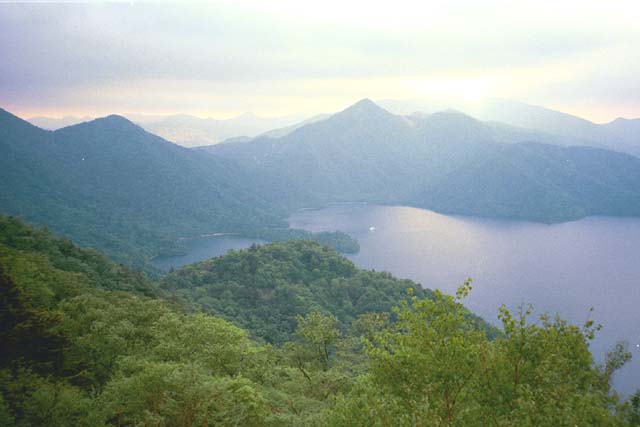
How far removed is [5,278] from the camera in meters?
17.3

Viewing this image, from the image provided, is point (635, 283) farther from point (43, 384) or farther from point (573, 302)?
point (43, 384)

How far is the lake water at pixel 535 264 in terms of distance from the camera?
305ft

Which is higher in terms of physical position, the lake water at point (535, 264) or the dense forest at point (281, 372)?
the dense forest at point (281, 372)

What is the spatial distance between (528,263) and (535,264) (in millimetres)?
2023

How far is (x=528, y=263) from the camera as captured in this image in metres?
129

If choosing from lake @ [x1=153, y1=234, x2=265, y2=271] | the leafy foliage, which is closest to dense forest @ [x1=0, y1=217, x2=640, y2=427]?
the leafy foliage

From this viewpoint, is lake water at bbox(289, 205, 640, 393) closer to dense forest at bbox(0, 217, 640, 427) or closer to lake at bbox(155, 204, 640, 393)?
lake at bbox(155, 204, 640, 393)

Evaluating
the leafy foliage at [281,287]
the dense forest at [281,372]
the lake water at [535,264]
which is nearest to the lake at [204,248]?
the lake water at [535,264]

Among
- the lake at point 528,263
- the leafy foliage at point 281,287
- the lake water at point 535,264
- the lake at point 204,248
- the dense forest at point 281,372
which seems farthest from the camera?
the lake at point 204,248

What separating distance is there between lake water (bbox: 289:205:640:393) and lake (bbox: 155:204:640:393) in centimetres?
22

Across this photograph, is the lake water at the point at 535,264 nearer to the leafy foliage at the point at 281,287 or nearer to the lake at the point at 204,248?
the leafy foliage at the point at 281,287

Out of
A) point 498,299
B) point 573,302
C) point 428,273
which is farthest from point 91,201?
point 573,302

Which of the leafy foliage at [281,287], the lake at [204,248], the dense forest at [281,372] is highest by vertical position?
the dense forest at [281,372]

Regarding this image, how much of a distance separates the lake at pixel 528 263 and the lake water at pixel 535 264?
0.22m
